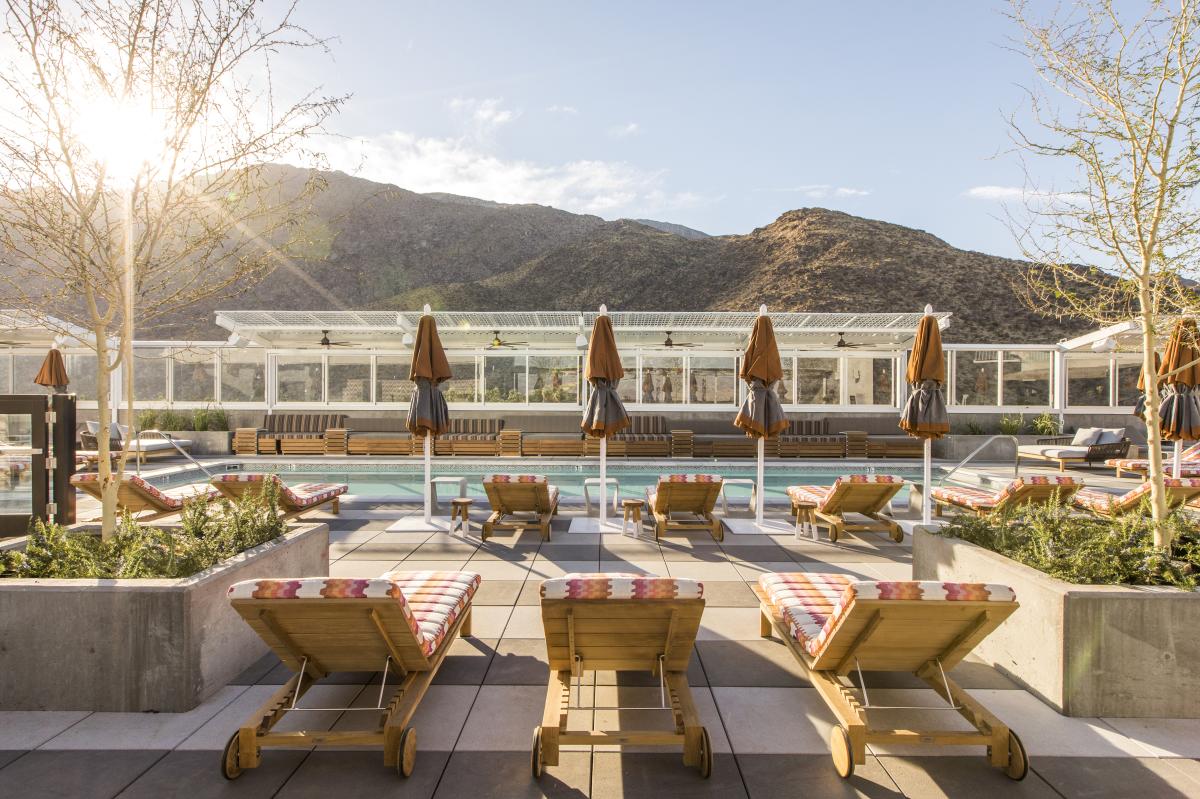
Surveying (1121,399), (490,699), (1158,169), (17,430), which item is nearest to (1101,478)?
(1121,399)

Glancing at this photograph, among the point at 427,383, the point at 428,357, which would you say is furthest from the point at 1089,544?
the point at 427,383

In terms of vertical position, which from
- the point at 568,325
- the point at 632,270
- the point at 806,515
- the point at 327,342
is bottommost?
the point at 806,515

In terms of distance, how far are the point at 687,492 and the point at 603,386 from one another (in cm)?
137

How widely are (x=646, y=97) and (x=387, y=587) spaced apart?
1440 centimetres

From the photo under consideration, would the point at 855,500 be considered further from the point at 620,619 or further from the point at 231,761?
the point at 231,761

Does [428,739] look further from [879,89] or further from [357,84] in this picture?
[879,89]

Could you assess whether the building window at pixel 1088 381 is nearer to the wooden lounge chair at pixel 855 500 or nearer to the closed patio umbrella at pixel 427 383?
the wooden lounge chair at pixel 855 500

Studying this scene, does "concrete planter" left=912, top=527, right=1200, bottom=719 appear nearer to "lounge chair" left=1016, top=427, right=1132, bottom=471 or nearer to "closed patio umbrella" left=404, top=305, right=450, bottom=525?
"closed patio umbrella" left=404, top=305, right=450, bottom=525

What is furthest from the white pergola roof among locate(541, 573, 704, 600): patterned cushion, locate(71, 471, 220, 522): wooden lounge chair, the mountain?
the mountain

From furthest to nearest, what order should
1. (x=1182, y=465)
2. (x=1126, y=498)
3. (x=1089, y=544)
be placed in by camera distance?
(x=1182, y=465)
(x=1126, y=498)
(x=1089, y=544)

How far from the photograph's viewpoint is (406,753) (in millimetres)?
2027

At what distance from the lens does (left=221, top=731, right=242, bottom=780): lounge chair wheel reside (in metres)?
2.01

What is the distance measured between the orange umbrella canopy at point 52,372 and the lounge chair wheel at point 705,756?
13397 millimetres

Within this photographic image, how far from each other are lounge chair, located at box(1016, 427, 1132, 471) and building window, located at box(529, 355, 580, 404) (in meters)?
9.78
